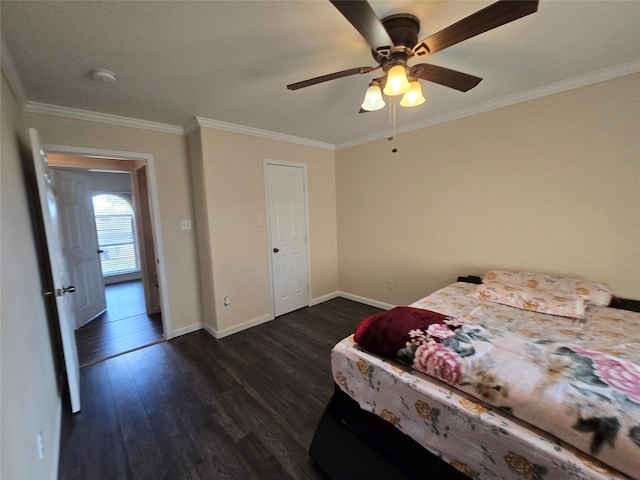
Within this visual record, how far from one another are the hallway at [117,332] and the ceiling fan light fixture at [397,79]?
333 centimetres

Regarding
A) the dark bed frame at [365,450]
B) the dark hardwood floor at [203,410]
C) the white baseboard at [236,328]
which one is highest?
the dark bed frame at [365,450]

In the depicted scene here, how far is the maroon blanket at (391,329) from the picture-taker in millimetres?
1271

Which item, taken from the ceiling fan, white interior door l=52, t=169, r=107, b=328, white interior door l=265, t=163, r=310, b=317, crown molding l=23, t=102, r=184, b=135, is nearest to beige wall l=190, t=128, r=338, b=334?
white interior door l=265, t=163, r=310, b=317

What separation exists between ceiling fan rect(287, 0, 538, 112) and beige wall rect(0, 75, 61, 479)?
65.8 inches

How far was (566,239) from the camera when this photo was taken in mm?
2299

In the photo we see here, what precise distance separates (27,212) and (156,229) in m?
1.05

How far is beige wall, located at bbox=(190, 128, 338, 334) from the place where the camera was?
2871mm

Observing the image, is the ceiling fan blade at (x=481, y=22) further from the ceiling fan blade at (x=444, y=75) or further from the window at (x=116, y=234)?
the window at (x=116, y=234)

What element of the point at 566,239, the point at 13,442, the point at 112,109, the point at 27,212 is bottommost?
the point at 13,442

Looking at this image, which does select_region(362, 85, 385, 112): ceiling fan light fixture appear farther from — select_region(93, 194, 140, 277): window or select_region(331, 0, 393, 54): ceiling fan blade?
select_region(93, 194, 140, 277): window

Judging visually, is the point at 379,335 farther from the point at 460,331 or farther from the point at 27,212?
the point at 27,212

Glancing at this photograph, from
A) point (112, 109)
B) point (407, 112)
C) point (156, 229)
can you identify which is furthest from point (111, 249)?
point (407, 112)

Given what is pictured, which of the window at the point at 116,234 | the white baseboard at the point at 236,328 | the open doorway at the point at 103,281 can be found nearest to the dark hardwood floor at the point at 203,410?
the white baseboard at the point at 236,328

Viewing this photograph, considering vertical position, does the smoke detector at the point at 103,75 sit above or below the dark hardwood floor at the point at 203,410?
above
